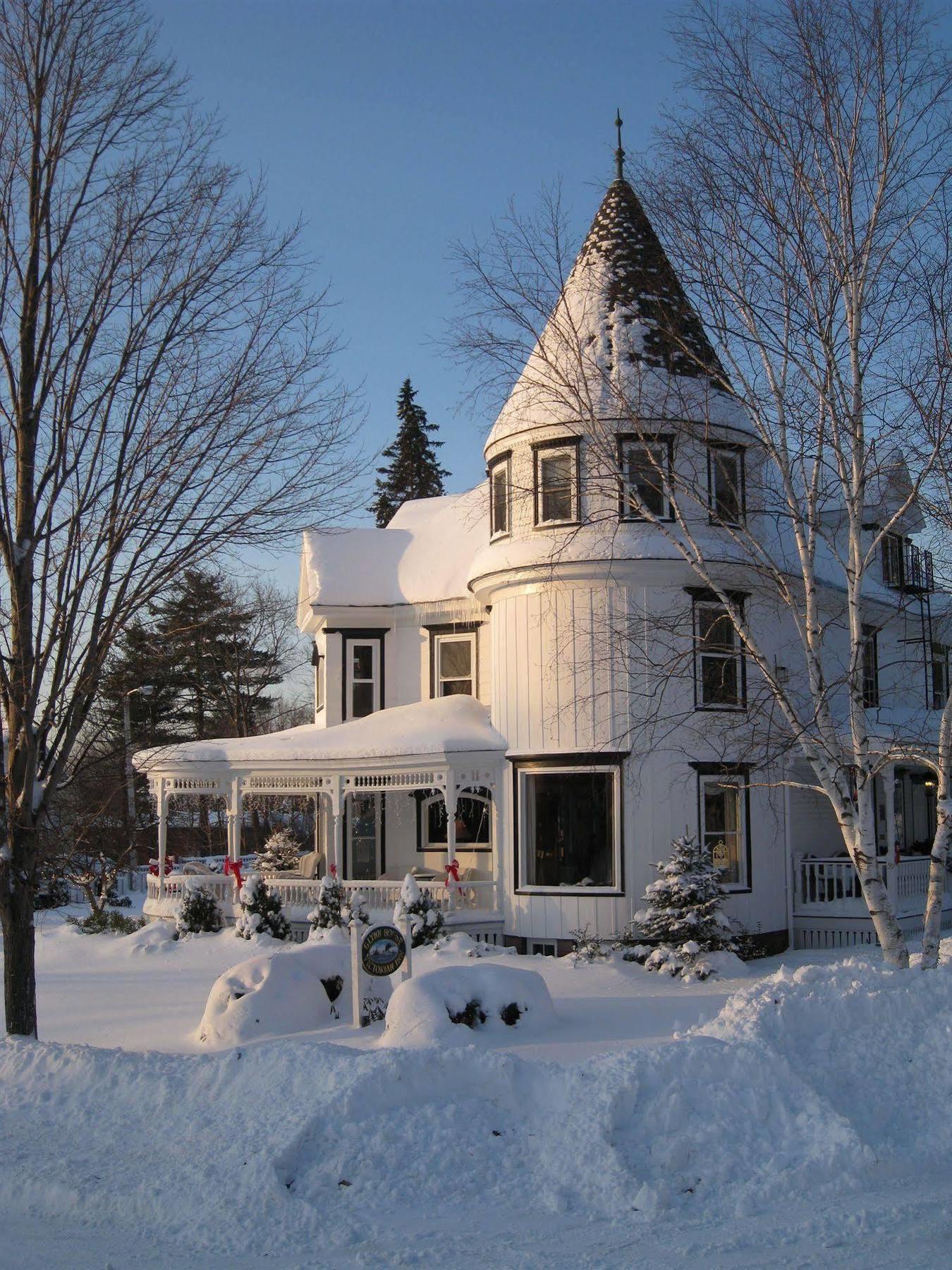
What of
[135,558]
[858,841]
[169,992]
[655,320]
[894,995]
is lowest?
[169,992]

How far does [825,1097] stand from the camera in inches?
320

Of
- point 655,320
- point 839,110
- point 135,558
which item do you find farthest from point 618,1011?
point 839,110

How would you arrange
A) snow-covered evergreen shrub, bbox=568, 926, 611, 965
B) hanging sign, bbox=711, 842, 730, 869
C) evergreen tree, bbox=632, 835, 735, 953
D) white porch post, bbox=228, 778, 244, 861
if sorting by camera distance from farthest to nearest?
1. white porch post, bbox=228, 778, 244, 861
2. hanging sign, bbox=711, 842, 730, 869
3. snow-covered evergreen shrub, bbox=568, 926, 611, 965
4. evergreen tree, bbox=632, 835, 735, 953

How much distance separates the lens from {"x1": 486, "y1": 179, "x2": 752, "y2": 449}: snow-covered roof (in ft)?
48.8

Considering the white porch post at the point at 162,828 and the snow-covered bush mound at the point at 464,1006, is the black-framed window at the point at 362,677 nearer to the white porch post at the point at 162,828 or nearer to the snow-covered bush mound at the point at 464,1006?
the white porch post at the point at 162,828

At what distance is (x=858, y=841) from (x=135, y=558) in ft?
23.2

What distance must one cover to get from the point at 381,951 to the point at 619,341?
9.32 m

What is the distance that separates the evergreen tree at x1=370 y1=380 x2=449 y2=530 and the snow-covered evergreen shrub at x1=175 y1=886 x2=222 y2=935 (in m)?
29.2

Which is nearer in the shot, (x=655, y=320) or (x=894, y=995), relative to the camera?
(x=894, y=995)

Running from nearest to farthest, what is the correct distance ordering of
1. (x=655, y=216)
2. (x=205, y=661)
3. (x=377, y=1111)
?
1. (x=377, y=1111)
2. (x=655, y=216)
3. (x=205, y=661)

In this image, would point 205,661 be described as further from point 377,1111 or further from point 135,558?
point 377,1111

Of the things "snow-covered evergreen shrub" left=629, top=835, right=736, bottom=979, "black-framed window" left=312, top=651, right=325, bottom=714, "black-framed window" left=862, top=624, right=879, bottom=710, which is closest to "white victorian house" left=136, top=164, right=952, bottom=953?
"snow-covered evergreen shrub" left=629, top=835, right=736, bottom=979

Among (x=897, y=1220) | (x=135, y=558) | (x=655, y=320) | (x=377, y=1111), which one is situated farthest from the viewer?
(x=655, y=320)

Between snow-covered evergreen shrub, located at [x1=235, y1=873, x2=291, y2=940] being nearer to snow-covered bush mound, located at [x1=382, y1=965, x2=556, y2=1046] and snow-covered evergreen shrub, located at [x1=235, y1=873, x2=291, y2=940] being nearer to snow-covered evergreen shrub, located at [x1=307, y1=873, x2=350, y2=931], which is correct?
snow-covered evergreen shrub, located at [x1=307, y1=873, x2=350, y2=931]
